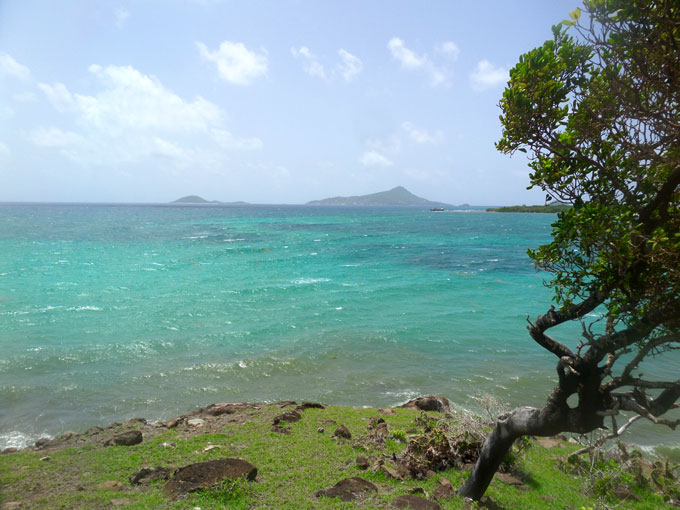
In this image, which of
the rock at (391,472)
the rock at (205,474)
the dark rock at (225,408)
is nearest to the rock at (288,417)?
the dark rock at (225,408)

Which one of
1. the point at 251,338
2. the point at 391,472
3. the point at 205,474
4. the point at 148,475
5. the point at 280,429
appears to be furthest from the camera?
the point at 251,338

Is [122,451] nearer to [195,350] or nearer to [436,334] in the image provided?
[195,350]

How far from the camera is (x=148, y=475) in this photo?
8.77m

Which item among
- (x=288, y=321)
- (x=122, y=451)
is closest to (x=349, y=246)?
(x=288, y=321)

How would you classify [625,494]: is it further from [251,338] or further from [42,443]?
[251,338]

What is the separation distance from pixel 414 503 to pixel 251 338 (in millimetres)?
15205

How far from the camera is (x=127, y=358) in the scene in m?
18.9

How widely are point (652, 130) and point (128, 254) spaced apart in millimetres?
55816

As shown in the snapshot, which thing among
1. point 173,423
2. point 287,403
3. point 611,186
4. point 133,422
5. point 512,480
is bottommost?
point 133,422

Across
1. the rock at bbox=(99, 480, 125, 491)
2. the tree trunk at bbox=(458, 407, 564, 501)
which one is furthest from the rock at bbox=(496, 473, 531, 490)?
the rock at bbox=(99, 480, 125, 491)

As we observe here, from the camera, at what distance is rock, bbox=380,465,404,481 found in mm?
8925

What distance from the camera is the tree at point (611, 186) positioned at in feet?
16.5

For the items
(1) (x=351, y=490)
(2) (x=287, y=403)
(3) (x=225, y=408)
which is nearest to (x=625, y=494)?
(1) (x=351, y=490)

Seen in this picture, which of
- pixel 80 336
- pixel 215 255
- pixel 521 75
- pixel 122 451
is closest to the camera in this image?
pixel 521 75
